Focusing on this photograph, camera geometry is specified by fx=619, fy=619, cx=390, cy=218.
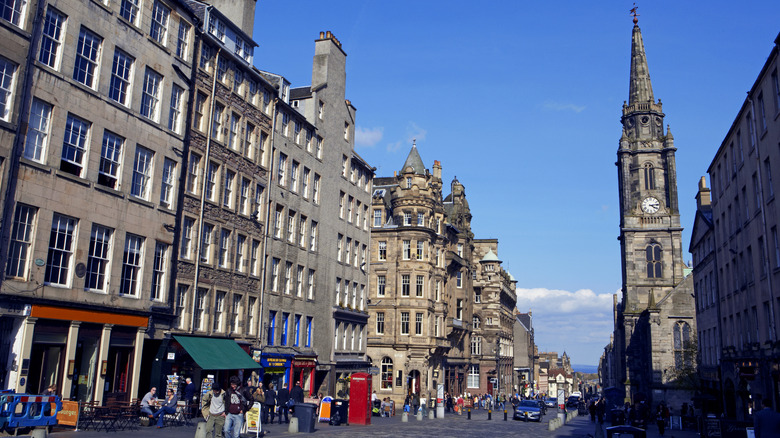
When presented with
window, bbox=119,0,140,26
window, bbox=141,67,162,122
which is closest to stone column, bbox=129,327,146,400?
window, bbox=141,67,162,122

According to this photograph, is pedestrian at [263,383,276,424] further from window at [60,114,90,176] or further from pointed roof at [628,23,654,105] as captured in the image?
pointed roof at [628,23,654,105]

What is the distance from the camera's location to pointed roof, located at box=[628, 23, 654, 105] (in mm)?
86438

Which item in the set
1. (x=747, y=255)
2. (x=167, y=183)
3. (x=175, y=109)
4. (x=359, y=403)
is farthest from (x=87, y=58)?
(x=747, y=255)

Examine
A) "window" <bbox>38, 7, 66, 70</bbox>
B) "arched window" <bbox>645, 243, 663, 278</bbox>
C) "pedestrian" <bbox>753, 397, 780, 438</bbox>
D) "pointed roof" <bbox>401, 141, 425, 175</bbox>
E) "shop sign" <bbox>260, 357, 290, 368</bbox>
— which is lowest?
"pedestrian" <bbox>753, 397, 780, 438</bbox>

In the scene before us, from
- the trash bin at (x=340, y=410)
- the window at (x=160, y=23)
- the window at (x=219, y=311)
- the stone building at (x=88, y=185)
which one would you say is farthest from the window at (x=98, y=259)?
the trash bin at (x=340, y=410)

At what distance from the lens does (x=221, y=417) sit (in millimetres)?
15203

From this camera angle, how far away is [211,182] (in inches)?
1190

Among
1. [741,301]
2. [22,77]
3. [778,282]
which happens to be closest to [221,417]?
[22,77]

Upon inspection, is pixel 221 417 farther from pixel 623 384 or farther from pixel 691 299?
pixel 623 384

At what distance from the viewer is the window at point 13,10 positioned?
63.6ft

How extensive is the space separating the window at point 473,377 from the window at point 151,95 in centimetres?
5863

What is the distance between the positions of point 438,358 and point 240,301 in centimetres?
3018

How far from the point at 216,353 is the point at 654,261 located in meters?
65.5

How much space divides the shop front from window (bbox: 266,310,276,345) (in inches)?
418
